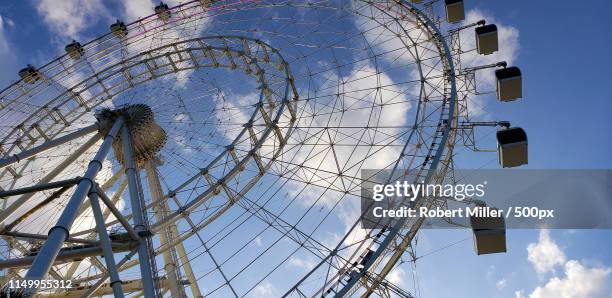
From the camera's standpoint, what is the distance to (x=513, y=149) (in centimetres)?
1988

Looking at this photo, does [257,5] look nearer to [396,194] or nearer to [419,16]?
[419,16]

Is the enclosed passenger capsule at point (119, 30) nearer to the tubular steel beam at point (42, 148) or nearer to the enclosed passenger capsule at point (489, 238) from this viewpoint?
the tubular steel beam at point (42, 148)

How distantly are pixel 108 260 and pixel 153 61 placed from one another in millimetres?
17149

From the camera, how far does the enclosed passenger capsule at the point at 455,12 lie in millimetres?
26031

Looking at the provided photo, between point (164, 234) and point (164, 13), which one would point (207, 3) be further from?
point (164, 234)

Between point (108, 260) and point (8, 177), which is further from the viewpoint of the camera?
point (8, 177)

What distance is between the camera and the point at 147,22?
31656mm

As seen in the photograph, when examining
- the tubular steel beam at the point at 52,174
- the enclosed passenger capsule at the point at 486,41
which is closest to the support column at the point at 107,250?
the tubular steel beam at the point at 52,174

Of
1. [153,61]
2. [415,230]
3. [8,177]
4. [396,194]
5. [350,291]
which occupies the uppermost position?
[153,61]

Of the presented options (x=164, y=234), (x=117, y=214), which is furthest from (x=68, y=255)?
(x=164, y=234)

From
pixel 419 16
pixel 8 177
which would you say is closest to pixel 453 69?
pixel 419 16

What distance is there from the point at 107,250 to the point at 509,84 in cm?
1678

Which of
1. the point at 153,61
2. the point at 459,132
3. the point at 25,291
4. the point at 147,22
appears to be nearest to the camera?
the point at 25,291

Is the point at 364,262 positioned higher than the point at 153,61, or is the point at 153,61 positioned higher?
the point at 153,61
